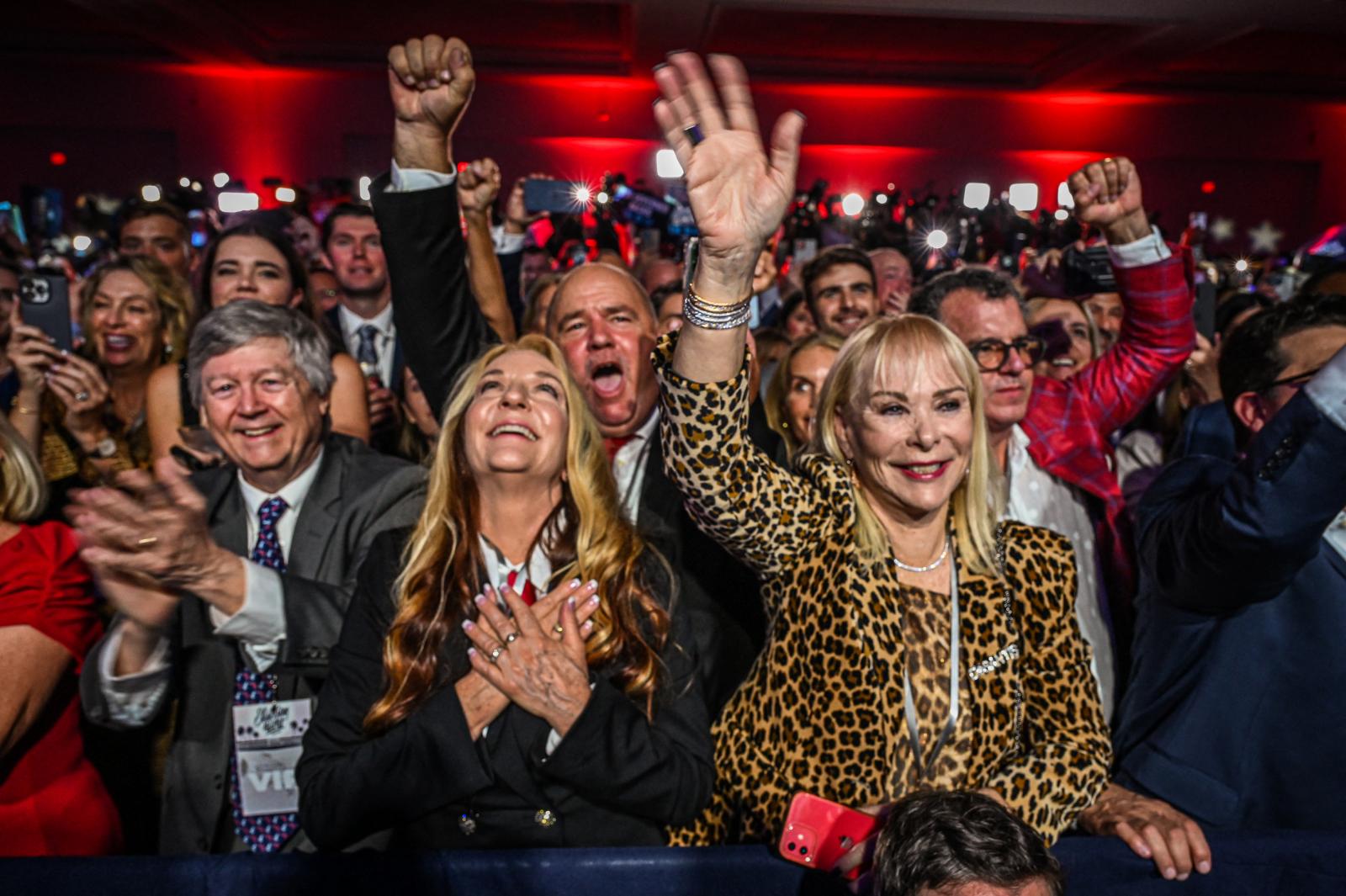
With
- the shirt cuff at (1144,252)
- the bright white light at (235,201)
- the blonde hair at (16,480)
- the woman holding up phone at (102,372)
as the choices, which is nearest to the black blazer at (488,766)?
the blonde hair at (16,480)

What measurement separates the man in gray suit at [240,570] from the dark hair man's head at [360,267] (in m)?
1.58

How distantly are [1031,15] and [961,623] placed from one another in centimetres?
796

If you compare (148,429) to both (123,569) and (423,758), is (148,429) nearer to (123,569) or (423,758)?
(123,569)

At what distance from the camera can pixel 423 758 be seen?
1466 mm

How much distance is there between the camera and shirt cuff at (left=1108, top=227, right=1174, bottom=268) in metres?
2.22

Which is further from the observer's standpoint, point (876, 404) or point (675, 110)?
point (876, 404)

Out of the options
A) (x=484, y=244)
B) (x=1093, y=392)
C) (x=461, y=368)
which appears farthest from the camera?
(x=484, y=244)

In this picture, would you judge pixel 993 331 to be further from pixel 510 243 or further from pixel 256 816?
pixel 256 816

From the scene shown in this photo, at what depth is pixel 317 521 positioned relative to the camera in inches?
78.0

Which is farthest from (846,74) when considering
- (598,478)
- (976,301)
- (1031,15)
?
(598,478)

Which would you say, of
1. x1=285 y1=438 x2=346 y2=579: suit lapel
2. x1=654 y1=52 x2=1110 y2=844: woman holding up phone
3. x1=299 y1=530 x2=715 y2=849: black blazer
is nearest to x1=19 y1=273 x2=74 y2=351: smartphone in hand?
x1=285 y1=438 x2=346 y2=579: suit lapel

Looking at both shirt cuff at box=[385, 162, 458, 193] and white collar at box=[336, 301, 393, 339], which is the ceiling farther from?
shirt cuff at box=[385, 162, 458, 193]

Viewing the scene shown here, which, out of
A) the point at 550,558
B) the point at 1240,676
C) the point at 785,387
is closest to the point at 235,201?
the point at 785,387

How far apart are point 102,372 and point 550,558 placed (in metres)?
2.07
